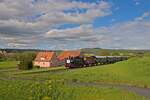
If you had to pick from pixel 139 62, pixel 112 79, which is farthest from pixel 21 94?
pixel 139 62

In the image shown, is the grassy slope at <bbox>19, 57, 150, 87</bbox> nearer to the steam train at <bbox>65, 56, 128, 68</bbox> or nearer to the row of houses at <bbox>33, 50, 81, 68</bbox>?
the steam train at <bbox>65, 56, 128, 68</bbox>

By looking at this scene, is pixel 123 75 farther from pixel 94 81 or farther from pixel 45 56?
pixel 45 56

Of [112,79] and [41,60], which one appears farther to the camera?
[41,60]

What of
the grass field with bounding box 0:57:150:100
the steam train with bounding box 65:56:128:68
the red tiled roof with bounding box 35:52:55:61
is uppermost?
the red tiled roof with bounding box 35:52:55:61

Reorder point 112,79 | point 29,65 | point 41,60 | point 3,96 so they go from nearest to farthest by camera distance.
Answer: point 3,96 < point 112,79 < point 29,65 < point 41,60

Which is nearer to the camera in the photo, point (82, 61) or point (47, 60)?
point (82, 61)

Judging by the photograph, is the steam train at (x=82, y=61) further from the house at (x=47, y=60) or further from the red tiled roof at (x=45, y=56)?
the red tiled roof at (x=45, y=56)

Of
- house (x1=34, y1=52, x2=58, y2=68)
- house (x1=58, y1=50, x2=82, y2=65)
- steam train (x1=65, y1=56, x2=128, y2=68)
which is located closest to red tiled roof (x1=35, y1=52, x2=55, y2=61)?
house (x1=34, y1=52, x2=58, y2=68)

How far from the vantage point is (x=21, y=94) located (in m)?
21.7

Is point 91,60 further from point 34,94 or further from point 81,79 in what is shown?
point 34,94

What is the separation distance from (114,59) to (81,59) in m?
20.1

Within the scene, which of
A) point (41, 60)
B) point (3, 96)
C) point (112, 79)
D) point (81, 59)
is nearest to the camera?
point (3, 96)

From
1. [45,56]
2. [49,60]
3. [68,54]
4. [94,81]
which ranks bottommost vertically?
[94,81]

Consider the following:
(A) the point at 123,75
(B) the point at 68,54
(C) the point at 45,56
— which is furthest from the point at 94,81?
(B) the point at 68,54
